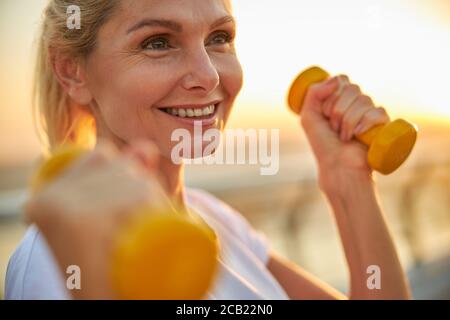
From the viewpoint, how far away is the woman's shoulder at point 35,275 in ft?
3.35

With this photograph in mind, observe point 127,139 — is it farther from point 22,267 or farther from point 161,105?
point 22,267

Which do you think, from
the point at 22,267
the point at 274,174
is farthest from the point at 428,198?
the point at 22,267

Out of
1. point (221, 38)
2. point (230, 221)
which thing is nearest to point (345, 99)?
point (221, 38)

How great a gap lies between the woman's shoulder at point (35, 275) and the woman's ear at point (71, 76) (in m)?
0.27

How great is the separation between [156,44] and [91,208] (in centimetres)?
65

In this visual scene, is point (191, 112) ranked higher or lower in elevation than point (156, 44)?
lower

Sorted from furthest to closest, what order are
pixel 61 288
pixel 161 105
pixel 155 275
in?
1. pixel 161 105
2. pixel 61 288
3. pixel 155 275

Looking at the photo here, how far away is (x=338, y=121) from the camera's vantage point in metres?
1.21

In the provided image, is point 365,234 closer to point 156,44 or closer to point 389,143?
point 389,143

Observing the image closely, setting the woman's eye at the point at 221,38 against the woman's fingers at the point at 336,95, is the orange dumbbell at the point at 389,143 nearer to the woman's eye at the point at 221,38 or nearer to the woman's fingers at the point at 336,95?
the woman's fingers at the point at 336,95

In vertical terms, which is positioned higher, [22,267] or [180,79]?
[180,79]

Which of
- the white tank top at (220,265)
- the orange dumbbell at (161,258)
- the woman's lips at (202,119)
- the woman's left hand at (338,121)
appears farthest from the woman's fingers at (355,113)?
the orange dumbbell at (161,258)

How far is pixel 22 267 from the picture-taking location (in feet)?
3.53

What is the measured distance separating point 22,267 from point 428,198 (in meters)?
2.49
